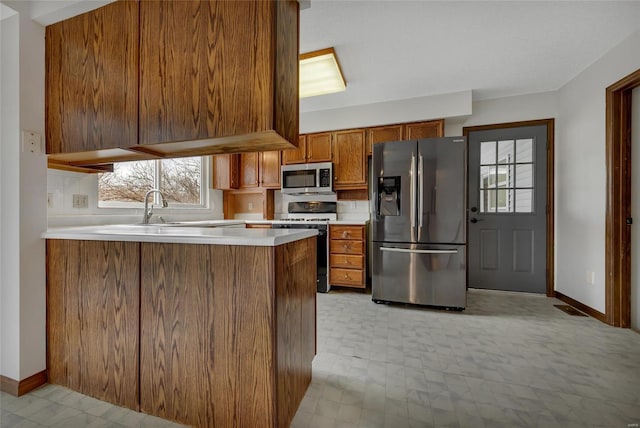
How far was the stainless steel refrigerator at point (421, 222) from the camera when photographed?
269 centimetres

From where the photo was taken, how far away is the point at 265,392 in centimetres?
107

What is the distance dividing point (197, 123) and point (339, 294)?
8.69 feet

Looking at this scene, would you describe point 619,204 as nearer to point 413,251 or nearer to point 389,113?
point 413,251

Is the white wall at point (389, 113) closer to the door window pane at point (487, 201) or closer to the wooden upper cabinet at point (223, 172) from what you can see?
the door window pane at point (487, 201)

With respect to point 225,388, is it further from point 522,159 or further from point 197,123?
point 522,159

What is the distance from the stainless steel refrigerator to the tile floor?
398 millimetres

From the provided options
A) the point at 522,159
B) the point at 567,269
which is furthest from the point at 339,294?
the point at 522,159

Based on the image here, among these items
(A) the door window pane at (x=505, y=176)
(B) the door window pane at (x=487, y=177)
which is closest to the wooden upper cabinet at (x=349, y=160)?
(B) the door window pane at (x=487, y=177)

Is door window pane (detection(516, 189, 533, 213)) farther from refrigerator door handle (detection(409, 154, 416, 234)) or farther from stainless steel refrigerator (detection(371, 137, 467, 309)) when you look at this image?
refrigerator door handle (detection(409, 154, 416, 234))

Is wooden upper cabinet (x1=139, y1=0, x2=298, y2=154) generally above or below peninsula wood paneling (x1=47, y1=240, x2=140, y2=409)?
above

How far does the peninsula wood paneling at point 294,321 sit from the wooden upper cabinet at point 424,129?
96.2 inches

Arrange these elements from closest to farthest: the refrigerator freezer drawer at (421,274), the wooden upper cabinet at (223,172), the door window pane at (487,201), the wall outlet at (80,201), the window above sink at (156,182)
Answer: the wall outlet at (80,201)
the window above sink at (156,182)
the refrigerator freezer drawer at (421,274)
the door window pane at (487,201)
the wooden upper cabinet at (223,172)

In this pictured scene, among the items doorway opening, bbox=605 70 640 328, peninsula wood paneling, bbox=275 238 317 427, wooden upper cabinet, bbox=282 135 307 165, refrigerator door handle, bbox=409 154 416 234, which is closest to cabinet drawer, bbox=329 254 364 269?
refrigerator door handle, bbox=409 154 416 234

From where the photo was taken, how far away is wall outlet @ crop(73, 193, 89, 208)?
6.98ft
